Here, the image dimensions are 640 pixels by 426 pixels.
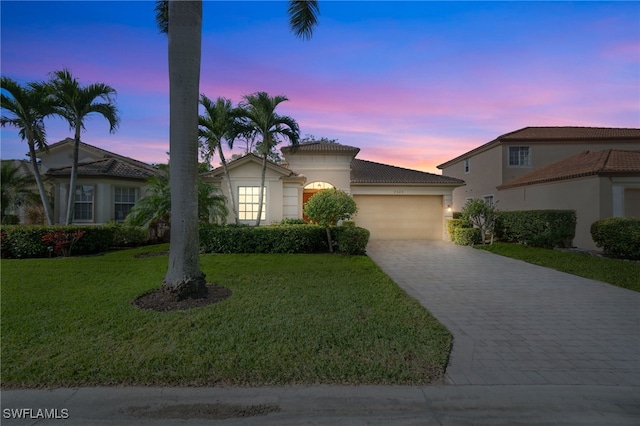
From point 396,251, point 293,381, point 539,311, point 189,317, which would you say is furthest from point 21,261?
point 539,311

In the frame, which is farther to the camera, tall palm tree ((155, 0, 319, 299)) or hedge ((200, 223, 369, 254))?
hedge ((200, 223, 369, 254))

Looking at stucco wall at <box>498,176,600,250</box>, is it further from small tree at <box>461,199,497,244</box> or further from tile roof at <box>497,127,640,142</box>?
tile roof at <box>497,127,640,142</box>

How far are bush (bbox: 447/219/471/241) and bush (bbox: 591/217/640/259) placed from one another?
17.2ft

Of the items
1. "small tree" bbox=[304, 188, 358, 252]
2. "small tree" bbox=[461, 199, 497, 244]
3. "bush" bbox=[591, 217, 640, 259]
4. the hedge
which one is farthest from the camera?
"small tree" bbox=[461, 199, 497, 244]

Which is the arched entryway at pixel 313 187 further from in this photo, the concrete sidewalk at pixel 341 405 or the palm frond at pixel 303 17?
the concrete sidewalk at pixel 341 405

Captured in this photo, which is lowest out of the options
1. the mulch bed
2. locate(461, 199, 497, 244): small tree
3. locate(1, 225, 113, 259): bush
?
the mulch bed

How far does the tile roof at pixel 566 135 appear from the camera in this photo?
19859 millimetres

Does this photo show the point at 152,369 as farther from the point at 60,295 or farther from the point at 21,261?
the point at 21,261

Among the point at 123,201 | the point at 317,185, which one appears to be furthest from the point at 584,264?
the point at 123,201

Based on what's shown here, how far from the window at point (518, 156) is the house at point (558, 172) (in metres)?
0.06

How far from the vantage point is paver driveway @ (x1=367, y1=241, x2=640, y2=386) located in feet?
11.3

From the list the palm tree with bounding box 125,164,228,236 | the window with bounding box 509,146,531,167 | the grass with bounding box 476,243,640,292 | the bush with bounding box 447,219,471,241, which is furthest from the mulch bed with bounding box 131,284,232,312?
the window with bounding box 509,146,531,167

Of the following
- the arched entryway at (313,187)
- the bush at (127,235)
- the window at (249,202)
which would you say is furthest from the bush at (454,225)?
the bush at (127,235)

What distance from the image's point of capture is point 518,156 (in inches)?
811
